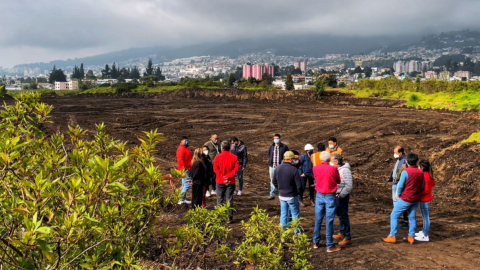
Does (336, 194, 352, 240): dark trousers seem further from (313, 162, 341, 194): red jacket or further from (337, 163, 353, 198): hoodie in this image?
(313, 162, 341, 194): red jacket

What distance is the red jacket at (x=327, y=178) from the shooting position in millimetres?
6531

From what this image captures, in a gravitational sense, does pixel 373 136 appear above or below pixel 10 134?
below

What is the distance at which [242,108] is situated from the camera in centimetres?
3095

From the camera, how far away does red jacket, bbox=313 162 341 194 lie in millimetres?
6531

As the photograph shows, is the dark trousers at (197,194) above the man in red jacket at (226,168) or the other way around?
the other way around

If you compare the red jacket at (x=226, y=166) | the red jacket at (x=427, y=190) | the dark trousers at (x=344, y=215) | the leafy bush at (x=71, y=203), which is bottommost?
the dark trousers at (x=344, y=215)

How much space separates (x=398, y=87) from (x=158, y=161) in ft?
92.7

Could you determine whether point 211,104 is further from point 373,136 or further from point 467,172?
point 467,172

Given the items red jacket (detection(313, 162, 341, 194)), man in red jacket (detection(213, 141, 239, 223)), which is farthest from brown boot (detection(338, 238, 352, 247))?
man in red jacket (detection(213, 141, 239, 223))

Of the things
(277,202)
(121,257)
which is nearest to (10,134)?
(121,257)

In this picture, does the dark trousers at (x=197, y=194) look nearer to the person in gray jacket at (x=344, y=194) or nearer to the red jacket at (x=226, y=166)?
the red jacket at (x=226, y=166)

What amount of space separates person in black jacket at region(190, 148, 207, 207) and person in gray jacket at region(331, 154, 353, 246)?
9.62 ft

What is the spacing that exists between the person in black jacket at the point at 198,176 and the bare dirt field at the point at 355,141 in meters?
0.72

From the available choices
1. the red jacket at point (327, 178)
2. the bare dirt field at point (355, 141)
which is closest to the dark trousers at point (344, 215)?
the bare dirt field at point (355, 141)
